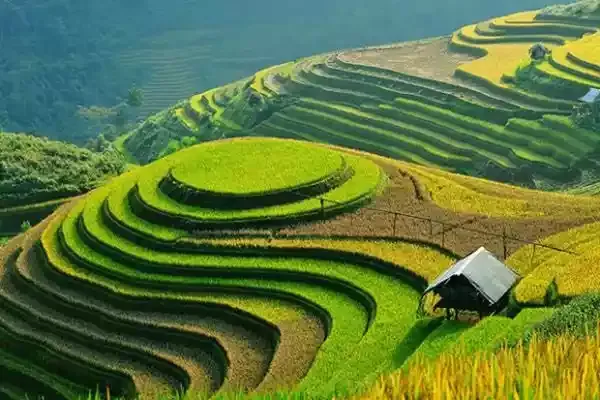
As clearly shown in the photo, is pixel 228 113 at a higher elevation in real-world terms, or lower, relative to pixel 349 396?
lower

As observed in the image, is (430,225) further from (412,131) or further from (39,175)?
(412,131)

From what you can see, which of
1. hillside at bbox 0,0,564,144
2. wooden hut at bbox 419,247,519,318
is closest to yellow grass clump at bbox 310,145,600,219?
wooden hut at bbox 419,247,519,318

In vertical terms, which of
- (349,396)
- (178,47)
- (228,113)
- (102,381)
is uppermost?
(349,396)

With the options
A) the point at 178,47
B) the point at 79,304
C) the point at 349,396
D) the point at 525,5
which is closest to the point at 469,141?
the point at 79,304

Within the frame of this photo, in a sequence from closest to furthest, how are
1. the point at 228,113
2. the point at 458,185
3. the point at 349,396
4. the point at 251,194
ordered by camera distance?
the point at 349,396, the point at 251,194, the point at 458,185, the point at 228,113

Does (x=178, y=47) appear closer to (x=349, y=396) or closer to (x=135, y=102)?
(x=135, y=102)

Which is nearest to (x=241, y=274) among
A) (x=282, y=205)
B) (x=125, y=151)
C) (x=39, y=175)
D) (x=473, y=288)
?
(x=282, y=205)
